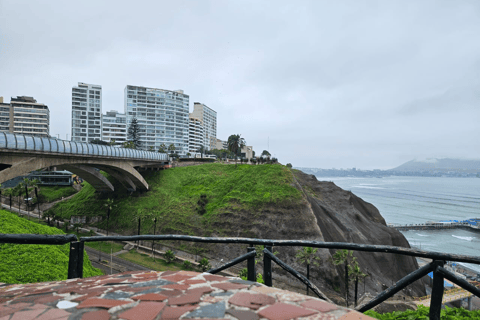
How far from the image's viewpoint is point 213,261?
2744 centimetres

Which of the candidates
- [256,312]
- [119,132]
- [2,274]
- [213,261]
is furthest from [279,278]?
[119,132]

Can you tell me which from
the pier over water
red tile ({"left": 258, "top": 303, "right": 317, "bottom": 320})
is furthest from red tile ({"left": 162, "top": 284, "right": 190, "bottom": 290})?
the pier over water

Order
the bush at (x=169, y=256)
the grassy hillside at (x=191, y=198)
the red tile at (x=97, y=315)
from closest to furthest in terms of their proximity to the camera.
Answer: the red tile at (x=97, y=315) → the bush at (x=169, y=256) → the grassy hillside at (x=191, y=198)

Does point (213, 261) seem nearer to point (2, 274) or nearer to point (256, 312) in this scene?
point (2, 274)

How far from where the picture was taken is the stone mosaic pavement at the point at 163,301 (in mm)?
2006

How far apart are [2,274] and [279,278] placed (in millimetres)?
21456

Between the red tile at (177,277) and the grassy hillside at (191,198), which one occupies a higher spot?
the red tile at (177,277)

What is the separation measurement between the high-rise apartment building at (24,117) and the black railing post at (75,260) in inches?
3978

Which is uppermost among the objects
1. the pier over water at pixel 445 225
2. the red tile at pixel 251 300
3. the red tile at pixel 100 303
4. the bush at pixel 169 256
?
the red tile at pixel 251 300

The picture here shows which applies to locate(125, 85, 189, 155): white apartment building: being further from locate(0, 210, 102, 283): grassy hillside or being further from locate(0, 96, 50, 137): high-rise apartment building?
locate(0, 210, 102, 283): grassy hillside

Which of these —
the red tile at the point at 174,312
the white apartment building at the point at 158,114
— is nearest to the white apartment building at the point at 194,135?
the white apartment building at the point at 158,114

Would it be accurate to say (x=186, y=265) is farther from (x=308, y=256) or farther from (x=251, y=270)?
(x=251, y=270)

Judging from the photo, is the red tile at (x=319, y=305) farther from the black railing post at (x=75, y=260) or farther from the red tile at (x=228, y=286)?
the black railing post at (x=75, y=260)

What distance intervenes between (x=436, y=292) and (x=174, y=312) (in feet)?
7.90
